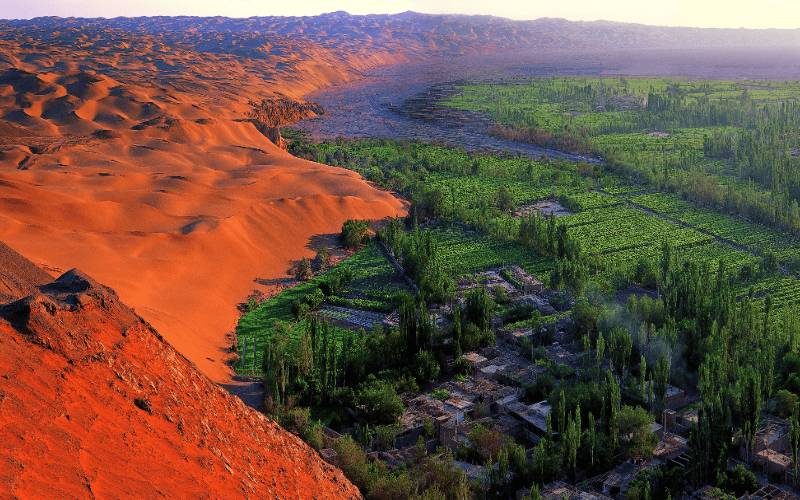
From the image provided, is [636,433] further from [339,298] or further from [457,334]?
[339,298]

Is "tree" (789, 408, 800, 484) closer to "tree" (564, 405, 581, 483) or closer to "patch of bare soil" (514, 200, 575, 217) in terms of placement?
"tree" (564, 405, 581, 483)

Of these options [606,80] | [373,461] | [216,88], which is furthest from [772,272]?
[606,80]

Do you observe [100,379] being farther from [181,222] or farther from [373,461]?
[181,222]

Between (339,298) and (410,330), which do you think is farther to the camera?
(339,298)

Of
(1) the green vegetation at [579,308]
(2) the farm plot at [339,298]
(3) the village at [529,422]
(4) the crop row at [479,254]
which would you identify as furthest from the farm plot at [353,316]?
(4) the crop row at [479,254]

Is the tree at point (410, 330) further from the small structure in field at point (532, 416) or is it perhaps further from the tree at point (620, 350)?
the tree at point (620, 350)

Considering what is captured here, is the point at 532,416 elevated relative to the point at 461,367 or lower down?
lower down

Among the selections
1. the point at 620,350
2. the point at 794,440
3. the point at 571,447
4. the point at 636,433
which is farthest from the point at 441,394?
the point at 794,440
